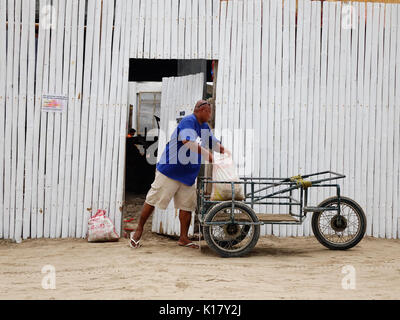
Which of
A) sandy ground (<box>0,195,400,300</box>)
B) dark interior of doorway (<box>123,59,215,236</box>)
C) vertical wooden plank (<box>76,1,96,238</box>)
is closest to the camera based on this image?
sandy ground (<box>0,195,400,300</box>)

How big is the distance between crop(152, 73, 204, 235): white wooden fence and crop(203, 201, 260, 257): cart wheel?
128cm

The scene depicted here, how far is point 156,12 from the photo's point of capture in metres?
6.72

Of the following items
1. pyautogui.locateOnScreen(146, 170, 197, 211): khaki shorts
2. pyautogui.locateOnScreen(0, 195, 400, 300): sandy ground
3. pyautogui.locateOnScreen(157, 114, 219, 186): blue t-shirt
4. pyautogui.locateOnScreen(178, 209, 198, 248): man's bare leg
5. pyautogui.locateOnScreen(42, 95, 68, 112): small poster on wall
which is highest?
pyautogui.locateOnScreen(42, 95, 68, 112): small poster on wall

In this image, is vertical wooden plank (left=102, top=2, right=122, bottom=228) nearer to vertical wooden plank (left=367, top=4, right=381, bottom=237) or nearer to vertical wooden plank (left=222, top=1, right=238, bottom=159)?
vertical wooden plank (left=222, top=1, right=238, bottom=159)

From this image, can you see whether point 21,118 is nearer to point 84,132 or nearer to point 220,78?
point 84,132

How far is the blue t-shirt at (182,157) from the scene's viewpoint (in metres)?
5.84

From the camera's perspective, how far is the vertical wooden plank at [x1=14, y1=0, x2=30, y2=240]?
6598 millimetres

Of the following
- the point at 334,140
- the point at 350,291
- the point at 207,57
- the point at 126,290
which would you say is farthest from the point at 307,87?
the point at 126,290

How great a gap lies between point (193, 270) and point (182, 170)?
1582 millimetres

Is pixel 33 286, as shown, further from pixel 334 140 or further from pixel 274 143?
pixel 334 140

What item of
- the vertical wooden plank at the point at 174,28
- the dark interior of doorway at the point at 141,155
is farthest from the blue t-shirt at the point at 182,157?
the dark interior of doorway at the point at 141,155

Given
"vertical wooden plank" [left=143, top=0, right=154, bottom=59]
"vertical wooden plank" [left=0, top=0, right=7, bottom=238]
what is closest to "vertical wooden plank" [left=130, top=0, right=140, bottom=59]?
"vertical wooden plank" [left=143, top=0, right=154, bottom=59]

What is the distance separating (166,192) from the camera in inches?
238

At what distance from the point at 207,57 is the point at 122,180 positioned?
2.21 meters
